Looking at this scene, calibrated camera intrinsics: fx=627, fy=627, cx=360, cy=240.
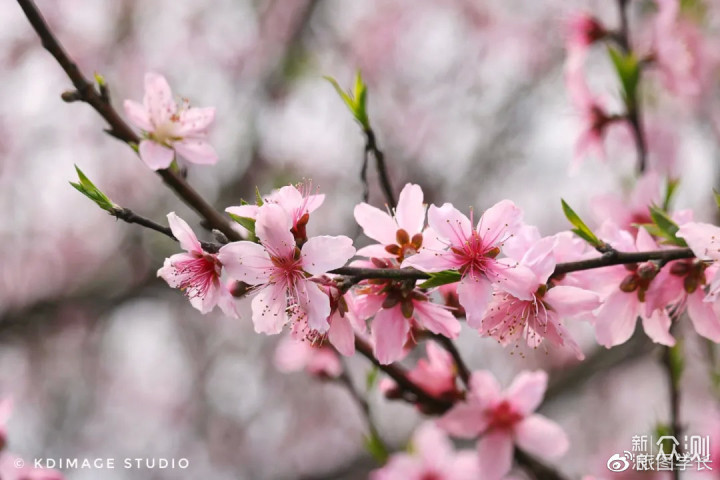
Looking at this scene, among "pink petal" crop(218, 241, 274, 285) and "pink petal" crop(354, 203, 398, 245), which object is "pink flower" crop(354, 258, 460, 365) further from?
"pink petal" crop(218, 241, 274, 285)

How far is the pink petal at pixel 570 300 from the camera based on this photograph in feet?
4.18

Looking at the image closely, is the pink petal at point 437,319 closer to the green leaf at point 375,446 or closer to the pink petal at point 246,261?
the pink petal at point 246,261

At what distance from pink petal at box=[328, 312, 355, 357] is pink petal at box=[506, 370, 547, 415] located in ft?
2.57

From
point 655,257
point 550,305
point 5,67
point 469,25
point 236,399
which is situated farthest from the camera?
point 469,25

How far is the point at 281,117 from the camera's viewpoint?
5.83 m

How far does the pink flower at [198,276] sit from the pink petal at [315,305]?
18 cm

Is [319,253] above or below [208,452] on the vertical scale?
above

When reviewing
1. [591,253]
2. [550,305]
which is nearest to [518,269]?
[550,305]

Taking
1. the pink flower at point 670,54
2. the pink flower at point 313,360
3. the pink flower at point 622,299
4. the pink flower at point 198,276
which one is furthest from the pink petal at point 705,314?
the pink flower at point 670,54

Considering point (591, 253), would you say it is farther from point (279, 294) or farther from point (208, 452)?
point (208, 452)

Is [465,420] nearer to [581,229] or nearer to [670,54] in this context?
[581,229]

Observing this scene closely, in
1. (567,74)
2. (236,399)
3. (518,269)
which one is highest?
(567,74)

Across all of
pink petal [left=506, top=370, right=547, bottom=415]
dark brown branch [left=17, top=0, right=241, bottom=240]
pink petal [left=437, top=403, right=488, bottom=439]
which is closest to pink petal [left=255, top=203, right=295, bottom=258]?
dark brown branch [left=17, top=0, right=241, bottom=240]

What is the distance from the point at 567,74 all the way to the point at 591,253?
1618mm
